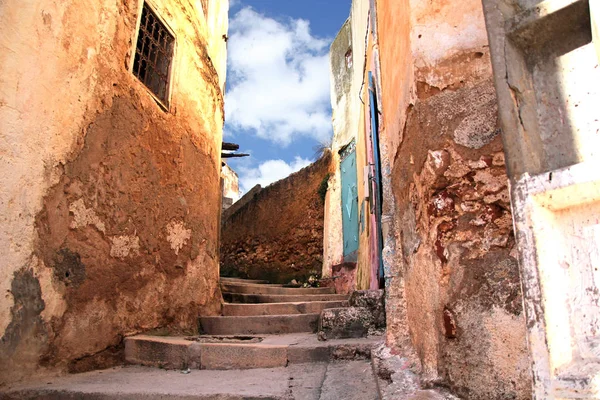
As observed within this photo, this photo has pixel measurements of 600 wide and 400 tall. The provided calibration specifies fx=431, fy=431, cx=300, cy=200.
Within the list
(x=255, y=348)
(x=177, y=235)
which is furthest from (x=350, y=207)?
(x=255, y=348)

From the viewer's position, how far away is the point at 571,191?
89 cm

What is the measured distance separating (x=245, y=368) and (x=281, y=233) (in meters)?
7.31

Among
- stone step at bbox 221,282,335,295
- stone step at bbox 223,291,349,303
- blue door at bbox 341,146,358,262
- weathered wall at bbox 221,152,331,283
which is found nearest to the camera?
stone step at bbox 223,291,349,303

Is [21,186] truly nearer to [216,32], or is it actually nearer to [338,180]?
[216,32]

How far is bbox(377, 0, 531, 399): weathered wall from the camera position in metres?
1.63

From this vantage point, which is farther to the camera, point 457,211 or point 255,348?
point 255,348

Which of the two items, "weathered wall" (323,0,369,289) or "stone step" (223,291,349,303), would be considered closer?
"stone step" (223,291,349,303)

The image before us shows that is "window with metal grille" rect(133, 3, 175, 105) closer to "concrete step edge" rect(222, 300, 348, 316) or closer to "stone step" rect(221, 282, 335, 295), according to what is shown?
"concrete step edge" rect(222, 300, 348, 316)

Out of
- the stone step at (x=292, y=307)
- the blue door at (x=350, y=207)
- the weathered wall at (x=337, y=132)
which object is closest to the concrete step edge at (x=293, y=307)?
the stone step at (x=292, y=307)

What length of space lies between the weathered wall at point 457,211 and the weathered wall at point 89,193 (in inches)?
94.3

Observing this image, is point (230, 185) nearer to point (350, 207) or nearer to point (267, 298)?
point (350, 207)

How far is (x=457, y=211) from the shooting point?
1855 millimetres

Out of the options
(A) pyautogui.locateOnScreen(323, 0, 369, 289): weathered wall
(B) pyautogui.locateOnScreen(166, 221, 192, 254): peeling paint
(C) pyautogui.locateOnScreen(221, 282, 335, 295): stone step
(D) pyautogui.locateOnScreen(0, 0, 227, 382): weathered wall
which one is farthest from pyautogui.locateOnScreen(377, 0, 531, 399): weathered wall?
(A) pyautogui.locateOnScreen(323, 0, 369, 289): weathered wall

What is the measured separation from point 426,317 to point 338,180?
303 inches
